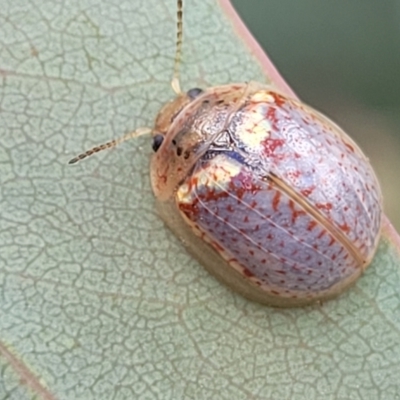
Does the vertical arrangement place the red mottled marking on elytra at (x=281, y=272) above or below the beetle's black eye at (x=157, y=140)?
below

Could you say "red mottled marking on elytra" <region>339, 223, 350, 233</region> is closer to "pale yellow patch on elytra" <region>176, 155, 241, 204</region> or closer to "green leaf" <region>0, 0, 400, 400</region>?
"green leaf" <region>0, 0, 400, 400</region>

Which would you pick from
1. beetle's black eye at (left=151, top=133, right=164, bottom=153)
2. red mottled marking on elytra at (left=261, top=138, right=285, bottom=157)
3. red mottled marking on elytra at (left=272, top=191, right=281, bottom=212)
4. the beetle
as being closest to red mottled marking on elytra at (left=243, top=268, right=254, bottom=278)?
the beetle

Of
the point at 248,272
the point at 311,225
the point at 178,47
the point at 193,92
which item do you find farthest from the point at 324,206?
the point at 178,47

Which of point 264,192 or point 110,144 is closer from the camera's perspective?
point 264,192

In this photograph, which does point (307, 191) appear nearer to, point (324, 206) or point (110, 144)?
point (324, 206)

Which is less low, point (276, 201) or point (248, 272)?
point (276, 201)

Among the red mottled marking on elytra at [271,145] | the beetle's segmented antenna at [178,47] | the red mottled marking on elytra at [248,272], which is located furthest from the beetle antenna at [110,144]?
the red mottled marking on elytra at [248,272]

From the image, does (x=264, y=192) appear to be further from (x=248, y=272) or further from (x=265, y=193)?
(x=248, y=272)

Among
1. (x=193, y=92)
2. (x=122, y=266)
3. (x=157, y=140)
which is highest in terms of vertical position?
(x=193, y=92)

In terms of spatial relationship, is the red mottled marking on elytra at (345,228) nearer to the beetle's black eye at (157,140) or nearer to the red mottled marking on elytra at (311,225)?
the red mottled marking on elytra at (311,225)
